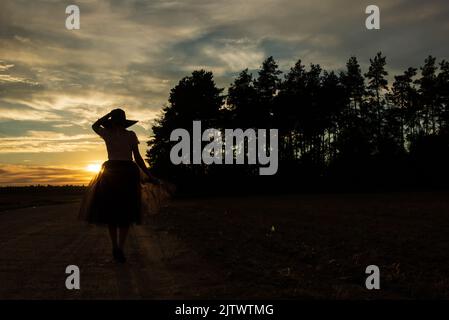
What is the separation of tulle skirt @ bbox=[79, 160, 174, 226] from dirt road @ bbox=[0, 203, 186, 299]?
75 cm

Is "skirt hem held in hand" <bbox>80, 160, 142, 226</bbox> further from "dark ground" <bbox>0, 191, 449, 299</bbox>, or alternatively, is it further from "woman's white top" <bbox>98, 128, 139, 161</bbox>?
"dark ground" <bbox>0, 191, 449, 299</bbox>

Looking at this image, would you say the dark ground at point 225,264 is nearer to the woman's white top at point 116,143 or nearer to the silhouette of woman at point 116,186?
the silhouette of woman at point 116,186

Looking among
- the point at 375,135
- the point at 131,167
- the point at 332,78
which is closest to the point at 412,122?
the point at 375,135

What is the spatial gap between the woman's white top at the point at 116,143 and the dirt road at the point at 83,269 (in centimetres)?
175

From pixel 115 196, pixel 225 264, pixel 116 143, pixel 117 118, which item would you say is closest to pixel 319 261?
pixel 225 264

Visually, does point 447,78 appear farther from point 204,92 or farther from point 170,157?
point 170,157

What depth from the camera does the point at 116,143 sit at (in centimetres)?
815

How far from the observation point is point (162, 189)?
9.44 meters

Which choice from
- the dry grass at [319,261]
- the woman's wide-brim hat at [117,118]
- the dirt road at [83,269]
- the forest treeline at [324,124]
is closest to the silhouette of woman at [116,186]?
the woman's wide-brim hat at [117,118]

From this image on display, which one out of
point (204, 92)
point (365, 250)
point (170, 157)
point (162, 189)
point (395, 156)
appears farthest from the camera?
point (395, 156)

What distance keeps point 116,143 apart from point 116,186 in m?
0.70

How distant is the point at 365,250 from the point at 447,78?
2692 inches

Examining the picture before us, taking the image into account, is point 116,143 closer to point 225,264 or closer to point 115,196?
point 115,196

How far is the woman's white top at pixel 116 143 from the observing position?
26.7 ft
